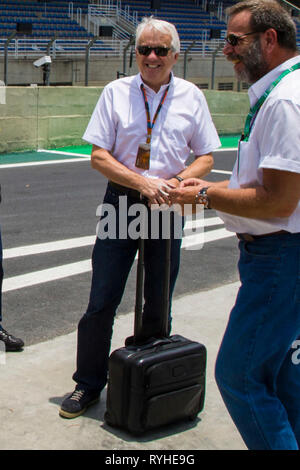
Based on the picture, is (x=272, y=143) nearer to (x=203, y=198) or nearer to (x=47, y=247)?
(x=203, y=198)

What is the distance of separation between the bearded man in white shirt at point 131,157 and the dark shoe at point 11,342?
748 millimetres

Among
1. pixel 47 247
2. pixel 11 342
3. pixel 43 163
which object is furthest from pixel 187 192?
pixel 43 163

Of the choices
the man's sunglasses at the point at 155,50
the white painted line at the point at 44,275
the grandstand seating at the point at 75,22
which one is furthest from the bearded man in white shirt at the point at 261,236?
the grandstand seating at the point at 75,22

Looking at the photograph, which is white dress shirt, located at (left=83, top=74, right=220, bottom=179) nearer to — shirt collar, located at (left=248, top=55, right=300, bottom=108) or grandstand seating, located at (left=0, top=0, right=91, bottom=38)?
shirt collar, located at (left=248, top=55, right=300, bottom=108)

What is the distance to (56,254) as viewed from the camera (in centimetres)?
662

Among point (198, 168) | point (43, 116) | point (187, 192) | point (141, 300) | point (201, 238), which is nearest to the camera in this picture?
point (187, 192)

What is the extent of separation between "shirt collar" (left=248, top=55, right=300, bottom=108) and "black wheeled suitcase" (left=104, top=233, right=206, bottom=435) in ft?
3.50

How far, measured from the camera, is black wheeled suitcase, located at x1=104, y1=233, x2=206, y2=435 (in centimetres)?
304

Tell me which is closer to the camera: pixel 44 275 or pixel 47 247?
pixel 44 275

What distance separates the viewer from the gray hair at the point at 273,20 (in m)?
2.35

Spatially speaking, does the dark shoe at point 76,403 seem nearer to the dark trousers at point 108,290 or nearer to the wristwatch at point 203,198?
the dark trousers at point 108,290

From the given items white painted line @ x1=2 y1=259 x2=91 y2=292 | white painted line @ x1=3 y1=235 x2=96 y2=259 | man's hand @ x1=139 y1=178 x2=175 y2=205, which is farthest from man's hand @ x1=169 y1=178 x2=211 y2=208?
white painted line @ x1=3 y1=235 x2=96 y2=259

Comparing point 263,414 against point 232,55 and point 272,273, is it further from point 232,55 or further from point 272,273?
point 232,55

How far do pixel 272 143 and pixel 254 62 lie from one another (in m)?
0.36
